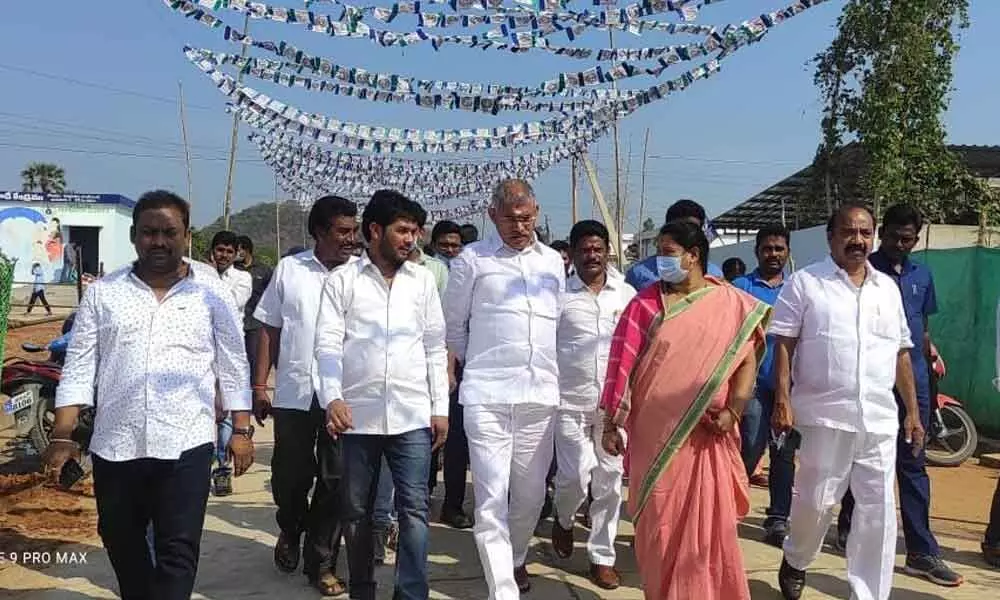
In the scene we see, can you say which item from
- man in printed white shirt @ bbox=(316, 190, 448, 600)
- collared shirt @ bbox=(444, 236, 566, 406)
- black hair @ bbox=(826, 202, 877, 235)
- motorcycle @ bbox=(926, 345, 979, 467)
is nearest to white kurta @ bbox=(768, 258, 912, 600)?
black hair @ bbox=(826, 202, 877, 235)

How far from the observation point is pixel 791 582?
13.8 feet

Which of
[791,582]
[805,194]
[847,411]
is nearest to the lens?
[847,411]

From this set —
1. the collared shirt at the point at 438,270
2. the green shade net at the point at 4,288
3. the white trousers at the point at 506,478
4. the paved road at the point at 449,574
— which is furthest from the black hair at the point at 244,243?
the white trousers at the point at 506,478

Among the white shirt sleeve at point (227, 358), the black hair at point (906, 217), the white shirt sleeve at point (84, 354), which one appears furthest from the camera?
the black hair at point (906, 217)

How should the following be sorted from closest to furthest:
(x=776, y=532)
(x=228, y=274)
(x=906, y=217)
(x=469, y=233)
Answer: (x=906, y=217) → (x=776, y=532) → (x=228, y=274) → (x=469, y=233)

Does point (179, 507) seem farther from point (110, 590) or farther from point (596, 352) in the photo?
point (596, 352)

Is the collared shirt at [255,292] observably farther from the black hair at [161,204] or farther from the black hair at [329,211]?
the black hair at [161,204]

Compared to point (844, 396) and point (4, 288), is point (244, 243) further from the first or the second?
point (844, 396)

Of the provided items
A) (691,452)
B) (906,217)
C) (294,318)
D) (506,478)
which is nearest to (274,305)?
(294,318)

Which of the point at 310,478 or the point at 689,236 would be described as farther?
the point at 310,478

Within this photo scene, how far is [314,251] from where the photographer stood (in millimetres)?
A: 4723

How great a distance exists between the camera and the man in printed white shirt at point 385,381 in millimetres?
3699

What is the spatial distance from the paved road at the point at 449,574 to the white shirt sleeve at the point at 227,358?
1380 millimetres

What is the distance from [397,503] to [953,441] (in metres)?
6.96
